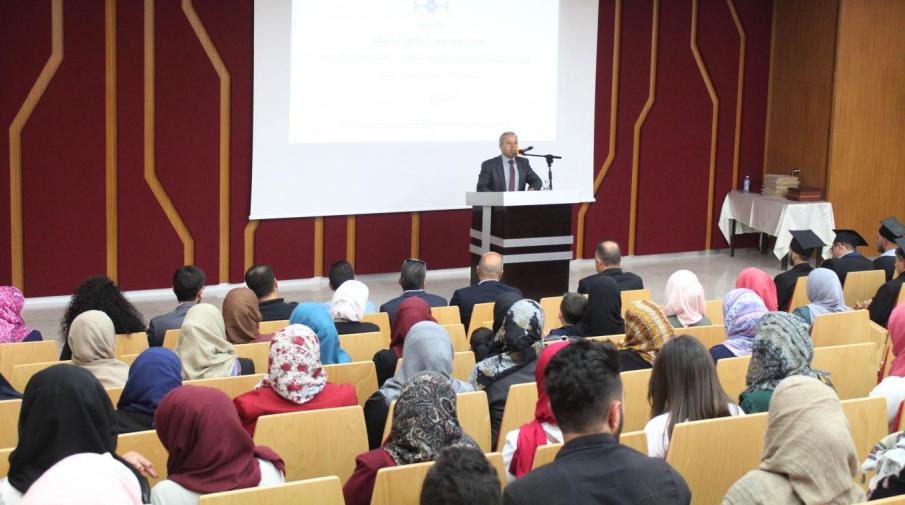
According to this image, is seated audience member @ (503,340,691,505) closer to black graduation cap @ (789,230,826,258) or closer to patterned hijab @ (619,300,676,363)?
patterned hijab @ (619,300,676,363)

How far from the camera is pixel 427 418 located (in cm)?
296

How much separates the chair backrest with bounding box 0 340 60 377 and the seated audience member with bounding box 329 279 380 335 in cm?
138

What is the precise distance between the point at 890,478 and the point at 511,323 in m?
1.47

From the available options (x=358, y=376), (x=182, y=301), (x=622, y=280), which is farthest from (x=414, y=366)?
(x=622, y=280)

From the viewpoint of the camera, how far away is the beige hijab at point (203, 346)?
4.36 metres

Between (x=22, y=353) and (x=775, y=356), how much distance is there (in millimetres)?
3427

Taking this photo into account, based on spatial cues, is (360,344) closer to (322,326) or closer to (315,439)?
(322,326)

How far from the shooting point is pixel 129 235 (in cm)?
862

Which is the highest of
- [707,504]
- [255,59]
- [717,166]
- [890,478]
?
[255,59]

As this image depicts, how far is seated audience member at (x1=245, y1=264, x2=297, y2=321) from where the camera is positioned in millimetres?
5707

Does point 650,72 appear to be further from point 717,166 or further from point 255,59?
point 255,59

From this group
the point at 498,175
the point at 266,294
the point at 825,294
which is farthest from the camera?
the point at 498,175

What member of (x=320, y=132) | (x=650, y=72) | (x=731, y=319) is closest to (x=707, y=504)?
(x=731, y=319)

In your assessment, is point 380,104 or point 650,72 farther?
point 650,72
